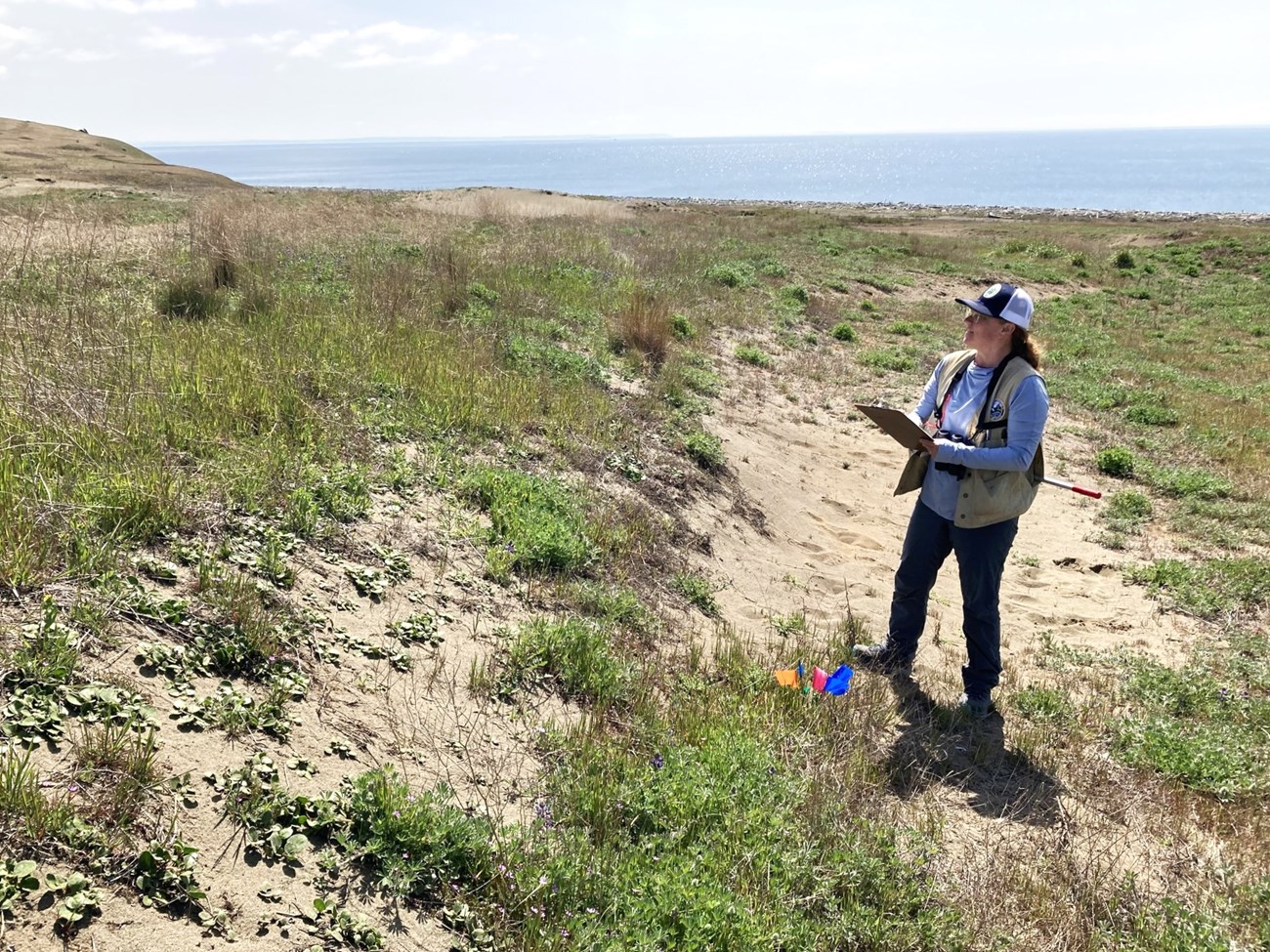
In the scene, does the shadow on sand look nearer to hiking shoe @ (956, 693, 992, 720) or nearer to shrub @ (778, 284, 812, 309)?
hiking shoe @ (956, 693, 992, 720)

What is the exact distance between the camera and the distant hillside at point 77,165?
3030cm

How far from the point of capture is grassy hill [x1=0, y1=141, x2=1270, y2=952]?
9.34ft

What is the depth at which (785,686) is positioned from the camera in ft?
15.8

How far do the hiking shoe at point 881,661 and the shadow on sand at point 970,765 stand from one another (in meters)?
0.23

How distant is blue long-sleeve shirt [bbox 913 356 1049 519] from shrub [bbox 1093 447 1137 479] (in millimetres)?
6636

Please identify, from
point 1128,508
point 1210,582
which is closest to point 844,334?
point 1128,508

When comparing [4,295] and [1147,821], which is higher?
[4,295]

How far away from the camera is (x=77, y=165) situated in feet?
124

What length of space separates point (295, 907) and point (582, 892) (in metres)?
1.00

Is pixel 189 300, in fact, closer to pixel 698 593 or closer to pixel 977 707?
pixel 698 593

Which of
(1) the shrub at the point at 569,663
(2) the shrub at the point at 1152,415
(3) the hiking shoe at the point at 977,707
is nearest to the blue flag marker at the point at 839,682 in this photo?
(3) the hiking shoe at the point at 977,707

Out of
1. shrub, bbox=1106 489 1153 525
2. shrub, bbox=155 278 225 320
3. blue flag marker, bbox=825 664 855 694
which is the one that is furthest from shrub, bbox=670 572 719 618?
shrub, bbox=1106 489 1153 525

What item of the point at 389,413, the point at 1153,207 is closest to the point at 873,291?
the point at 389,413

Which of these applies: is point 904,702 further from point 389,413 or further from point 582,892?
point 389,413
